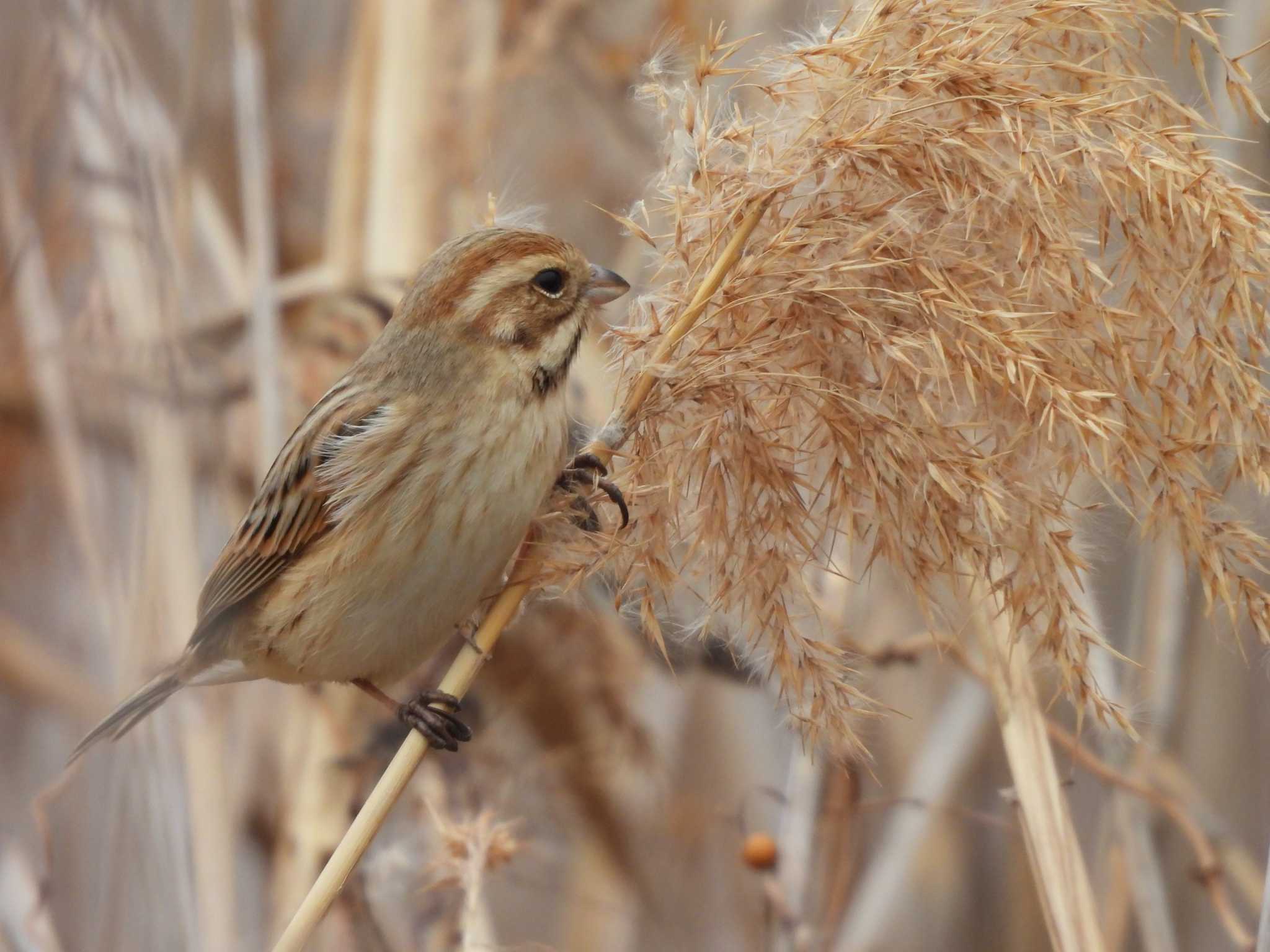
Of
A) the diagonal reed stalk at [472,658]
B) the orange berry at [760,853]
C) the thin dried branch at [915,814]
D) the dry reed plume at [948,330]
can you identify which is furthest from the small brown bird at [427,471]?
the thin dried branch at [915,814]

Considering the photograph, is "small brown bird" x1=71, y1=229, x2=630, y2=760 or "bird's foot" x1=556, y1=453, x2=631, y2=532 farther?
"small brown bird" x1=71, y1=229, x2=630, y2=760

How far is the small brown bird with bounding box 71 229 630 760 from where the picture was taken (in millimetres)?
2066

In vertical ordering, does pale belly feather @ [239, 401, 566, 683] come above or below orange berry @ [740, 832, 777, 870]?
above

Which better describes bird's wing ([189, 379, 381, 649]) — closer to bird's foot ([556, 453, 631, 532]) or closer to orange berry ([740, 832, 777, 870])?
bird's foot ([556, 453, 631, 532])

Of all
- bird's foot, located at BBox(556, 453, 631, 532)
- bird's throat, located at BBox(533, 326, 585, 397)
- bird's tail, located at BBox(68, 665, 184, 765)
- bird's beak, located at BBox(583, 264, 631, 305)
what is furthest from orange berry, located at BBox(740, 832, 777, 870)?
bird's tail, located at BBox(68, 665, 184, 765)

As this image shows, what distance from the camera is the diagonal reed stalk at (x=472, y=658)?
1.57 metres

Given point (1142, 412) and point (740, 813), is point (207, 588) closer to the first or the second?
point (740, 813)

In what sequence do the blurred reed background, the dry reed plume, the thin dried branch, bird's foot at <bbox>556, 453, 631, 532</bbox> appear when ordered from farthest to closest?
the thin dried branch
the blurred reed background
bird's foot at <bbox>556, 453, 631, 532</bbox>
the dry reed plume

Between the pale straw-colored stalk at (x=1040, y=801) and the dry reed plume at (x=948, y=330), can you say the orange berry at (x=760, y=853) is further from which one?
the dry reed plume at (x=948, y=330)

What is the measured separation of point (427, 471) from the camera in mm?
2160

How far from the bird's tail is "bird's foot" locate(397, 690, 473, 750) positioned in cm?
55

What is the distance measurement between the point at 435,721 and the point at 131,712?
0.68 m

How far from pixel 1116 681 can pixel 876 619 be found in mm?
1050

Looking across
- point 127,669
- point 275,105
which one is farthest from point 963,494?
point 275,105
